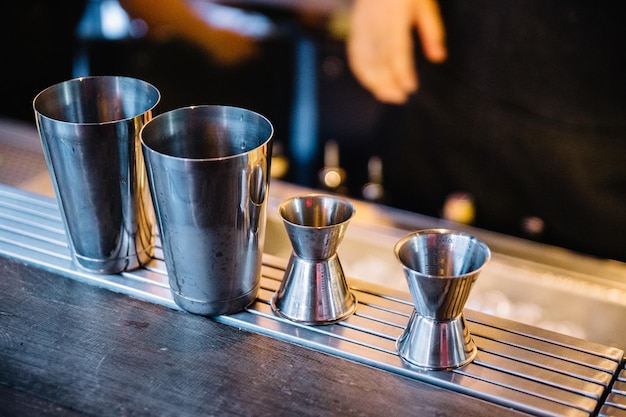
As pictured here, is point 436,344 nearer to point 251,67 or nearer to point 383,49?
point 383,49

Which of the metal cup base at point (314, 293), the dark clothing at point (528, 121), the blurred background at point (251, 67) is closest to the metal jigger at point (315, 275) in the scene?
the metal cup base at point (314, 293)

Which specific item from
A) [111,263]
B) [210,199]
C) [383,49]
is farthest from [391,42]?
[210,199]

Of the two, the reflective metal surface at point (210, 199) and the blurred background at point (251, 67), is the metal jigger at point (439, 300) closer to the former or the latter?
the reflective metal surface at point (210, 199)

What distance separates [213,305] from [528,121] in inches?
71.3

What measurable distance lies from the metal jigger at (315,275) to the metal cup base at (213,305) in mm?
50

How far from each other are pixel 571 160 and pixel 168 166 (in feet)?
6.35

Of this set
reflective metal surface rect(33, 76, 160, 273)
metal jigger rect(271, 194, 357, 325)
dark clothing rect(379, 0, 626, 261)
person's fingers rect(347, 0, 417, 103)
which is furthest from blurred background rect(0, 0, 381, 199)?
metal jigger rect(271, 194, 357, 325)

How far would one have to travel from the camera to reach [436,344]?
998mm

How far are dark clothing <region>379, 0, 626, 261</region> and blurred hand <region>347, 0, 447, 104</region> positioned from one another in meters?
0.04

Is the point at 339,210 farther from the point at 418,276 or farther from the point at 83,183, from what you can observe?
the point at 83,183

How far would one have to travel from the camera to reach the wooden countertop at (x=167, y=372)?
939 millimetres

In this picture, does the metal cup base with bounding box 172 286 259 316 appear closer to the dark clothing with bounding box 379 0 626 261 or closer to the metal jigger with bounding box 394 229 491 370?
the metal jigger with bounding box 394 229 491 370

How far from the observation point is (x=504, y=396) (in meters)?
0.95

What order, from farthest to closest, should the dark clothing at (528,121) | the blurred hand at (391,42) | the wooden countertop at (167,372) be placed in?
the blurred hand at (391,42) → the dark clothing at (528,121) → the wooden countertop at (167,372)
